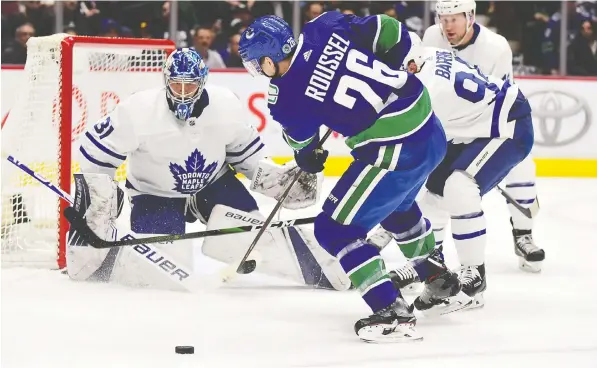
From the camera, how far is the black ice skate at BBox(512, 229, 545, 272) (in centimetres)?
439

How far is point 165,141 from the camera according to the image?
4043 mm

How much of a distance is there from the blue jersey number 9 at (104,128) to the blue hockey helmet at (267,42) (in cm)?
98

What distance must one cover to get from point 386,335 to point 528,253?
1404 millimetres

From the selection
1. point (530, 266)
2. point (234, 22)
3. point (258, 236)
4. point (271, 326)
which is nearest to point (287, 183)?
point (258, 236)

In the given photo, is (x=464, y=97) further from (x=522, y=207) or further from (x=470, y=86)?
(x=522, y=207)

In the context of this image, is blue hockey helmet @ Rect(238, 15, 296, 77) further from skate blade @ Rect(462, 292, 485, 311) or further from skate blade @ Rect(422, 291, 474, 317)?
skate blade @ Rect(462, 292, 485, 311)

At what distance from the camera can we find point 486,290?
401cm

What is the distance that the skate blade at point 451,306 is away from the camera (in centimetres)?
351

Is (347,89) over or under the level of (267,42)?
under

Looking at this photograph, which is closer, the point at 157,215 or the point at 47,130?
the point at 157,215

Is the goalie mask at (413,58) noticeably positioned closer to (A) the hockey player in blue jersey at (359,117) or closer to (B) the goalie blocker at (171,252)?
(A) the hockey player in blue jersey at (359,117)

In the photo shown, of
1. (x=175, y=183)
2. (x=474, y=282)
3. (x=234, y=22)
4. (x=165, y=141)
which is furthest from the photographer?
(x=234, y=22)

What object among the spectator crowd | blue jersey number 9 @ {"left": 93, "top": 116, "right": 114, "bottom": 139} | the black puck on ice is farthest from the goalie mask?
the spectator crowd

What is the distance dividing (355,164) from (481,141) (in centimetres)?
77
